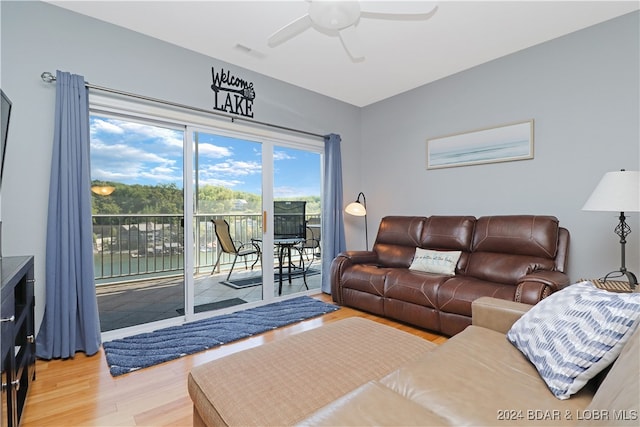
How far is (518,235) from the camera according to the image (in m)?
2.84

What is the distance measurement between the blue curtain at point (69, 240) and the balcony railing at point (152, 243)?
511 mm

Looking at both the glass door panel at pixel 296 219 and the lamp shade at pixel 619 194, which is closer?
the lamp shade at pixel 619 194

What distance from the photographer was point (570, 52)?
282cm

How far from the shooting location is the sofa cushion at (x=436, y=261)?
3.07 meters

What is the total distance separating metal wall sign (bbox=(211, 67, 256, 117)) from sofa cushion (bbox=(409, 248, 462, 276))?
2.42 meters

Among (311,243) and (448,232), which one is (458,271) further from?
(311,243)

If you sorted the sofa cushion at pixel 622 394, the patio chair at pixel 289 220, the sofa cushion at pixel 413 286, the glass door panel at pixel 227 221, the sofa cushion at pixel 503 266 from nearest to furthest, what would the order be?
the sofa cushion at pixel 622 394
the sofa cushion at pixel 503 266
the sofa cushion at pixel 413 286
the glass door panel at pixel 227 221
the patio chair at pixel 289 220

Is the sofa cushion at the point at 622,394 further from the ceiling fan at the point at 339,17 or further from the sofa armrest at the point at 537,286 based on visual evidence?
the ceiling fan at the point at 339,17

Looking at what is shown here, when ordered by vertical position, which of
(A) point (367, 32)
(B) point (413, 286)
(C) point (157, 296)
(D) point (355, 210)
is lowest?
(C) point (157, 296)

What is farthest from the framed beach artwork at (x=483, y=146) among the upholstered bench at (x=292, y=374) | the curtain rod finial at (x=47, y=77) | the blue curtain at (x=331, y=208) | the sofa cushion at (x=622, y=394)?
the curtain rod finial at (x=47, y=77)

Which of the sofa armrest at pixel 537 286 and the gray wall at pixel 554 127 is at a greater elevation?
the gray wall at pixel 554 127

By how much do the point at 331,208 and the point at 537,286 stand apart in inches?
97.2

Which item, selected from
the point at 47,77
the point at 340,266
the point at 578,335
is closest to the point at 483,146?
the point at 340,266

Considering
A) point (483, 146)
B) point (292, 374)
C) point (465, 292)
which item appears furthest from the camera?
point (483, 146)
